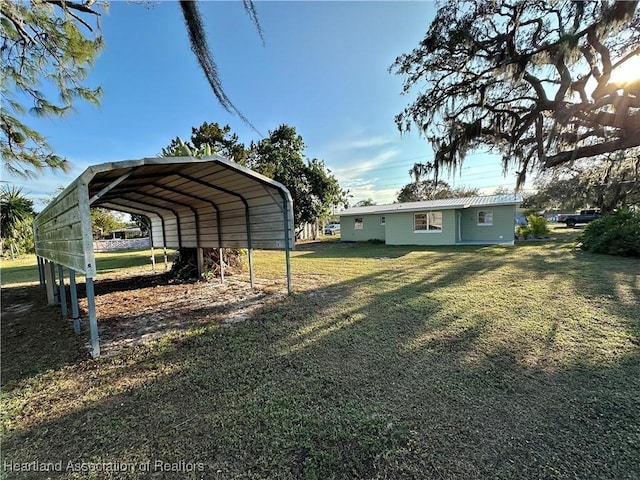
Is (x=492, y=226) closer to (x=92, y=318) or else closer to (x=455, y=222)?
(x=455, y=222)

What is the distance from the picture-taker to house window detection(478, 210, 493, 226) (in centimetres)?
1579

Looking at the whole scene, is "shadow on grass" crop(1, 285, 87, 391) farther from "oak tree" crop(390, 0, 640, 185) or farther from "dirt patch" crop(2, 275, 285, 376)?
"oak tree" crop(390, 0, 640, 185)

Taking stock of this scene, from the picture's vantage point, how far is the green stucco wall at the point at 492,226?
1521 cm

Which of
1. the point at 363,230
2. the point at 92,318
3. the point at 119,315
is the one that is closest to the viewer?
the point at 92,318

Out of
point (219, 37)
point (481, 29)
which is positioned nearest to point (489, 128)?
point (481, 29)

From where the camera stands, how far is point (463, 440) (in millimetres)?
1995

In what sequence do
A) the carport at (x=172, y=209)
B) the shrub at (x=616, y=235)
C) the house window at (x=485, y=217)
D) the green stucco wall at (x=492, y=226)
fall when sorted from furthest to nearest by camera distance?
the house window at (x=485, y=217) < the green stucco wall at (x=492, y=226) < the shrub at (x=616, y=235) < the carport at (x=172, y=209)

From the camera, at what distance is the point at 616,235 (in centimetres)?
1039

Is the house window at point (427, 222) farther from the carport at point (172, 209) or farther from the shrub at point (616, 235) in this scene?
the carport at point (172, 209)

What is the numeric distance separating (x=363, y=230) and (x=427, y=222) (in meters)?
4.96

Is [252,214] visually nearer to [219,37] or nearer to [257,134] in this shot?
[257,134]

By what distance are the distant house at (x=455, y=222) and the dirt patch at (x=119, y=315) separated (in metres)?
11.8

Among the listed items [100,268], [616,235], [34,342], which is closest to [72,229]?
[34,342]

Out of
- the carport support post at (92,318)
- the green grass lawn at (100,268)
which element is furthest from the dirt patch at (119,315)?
the green grass lawn at (100,268)
